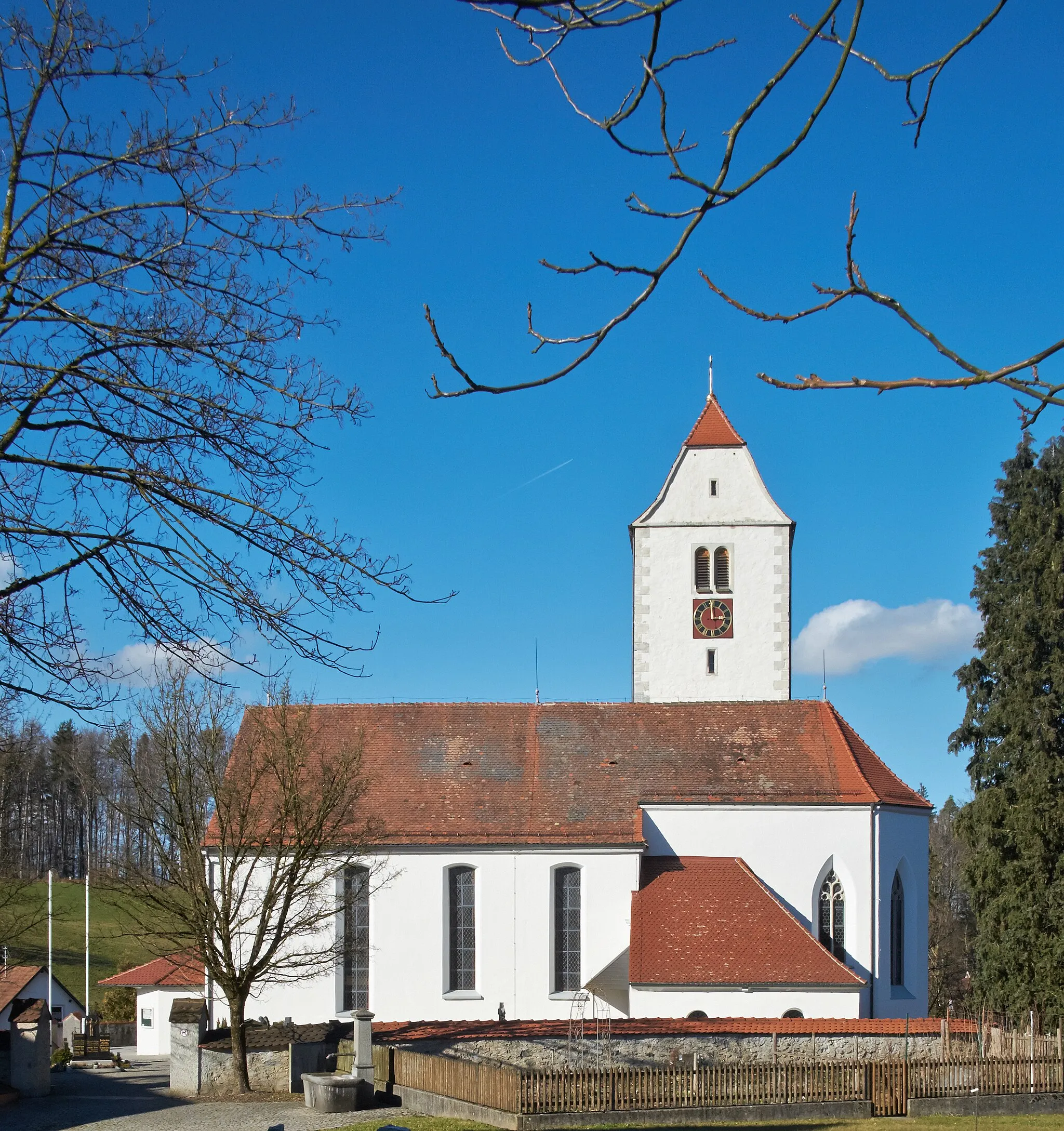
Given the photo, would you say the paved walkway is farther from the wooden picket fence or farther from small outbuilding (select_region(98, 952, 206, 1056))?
small outbuilding (select_region(98, 952, 206, 1056))

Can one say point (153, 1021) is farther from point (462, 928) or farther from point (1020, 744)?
point (1020, 744)

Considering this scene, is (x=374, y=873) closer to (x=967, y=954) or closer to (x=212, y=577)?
(x=212, y=577)

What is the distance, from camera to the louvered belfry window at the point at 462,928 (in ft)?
97.5

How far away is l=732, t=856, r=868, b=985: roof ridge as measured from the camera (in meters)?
27.4

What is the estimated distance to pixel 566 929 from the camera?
29.9 meters

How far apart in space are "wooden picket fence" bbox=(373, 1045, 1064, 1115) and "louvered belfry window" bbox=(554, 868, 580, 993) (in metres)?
6.97

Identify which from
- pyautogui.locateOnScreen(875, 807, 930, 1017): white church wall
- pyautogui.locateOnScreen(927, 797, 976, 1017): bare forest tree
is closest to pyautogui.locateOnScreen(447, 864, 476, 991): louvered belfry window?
pyautogui.locateOnScreen(875, 807, 930, 1017): white church wall

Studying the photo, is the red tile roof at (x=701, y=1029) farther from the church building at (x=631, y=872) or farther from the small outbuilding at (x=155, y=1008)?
the small outbuilding at (x=155, y=1008)

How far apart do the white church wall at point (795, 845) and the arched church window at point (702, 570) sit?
24.1 ft

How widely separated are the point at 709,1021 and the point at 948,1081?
416cm

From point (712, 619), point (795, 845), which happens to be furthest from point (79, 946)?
point (795, 845)

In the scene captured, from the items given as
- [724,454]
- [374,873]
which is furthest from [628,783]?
[724,454]

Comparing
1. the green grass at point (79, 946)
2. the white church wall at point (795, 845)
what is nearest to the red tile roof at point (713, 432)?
the white church wall at point (795, 845)

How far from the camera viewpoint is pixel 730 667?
1393 inches
